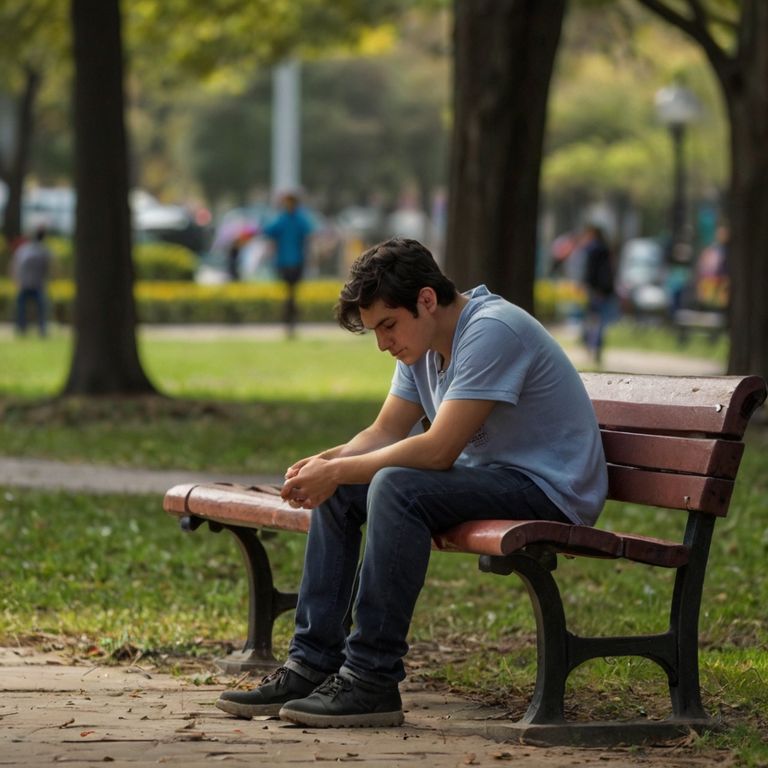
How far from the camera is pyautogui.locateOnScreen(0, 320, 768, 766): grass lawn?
18.4 ft

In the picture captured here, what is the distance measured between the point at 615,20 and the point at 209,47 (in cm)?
551

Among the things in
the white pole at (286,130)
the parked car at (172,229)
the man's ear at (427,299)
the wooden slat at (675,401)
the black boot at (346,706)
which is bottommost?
the black boot at (346,706)

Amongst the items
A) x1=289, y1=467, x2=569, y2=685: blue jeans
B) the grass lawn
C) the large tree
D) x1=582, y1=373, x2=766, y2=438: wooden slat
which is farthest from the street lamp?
x1=289, y1=467, x2=569, y2=685: blue jeans

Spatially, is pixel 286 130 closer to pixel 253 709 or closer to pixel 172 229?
pixel 172 229

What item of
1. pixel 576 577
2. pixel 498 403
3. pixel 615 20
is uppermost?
pixel 615 20

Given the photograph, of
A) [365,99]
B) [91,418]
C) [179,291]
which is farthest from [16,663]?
[365,99]

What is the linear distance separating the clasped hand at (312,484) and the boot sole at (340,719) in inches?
22.3

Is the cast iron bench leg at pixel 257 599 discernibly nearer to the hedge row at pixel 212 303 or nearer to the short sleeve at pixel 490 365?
the short sleeve at pixel 490 365

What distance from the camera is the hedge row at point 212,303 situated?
30.1 metres

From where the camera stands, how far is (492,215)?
35.6ft

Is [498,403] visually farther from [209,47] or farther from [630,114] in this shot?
[630,114]

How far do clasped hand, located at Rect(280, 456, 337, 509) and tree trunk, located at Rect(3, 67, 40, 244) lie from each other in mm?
31477

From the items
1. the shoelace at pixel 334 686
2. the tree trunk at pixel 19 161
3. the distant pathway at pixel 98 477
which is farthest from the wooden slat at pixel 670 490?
the tree trunk at pixel 19 161

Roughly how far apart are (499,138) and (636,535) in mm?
6091
